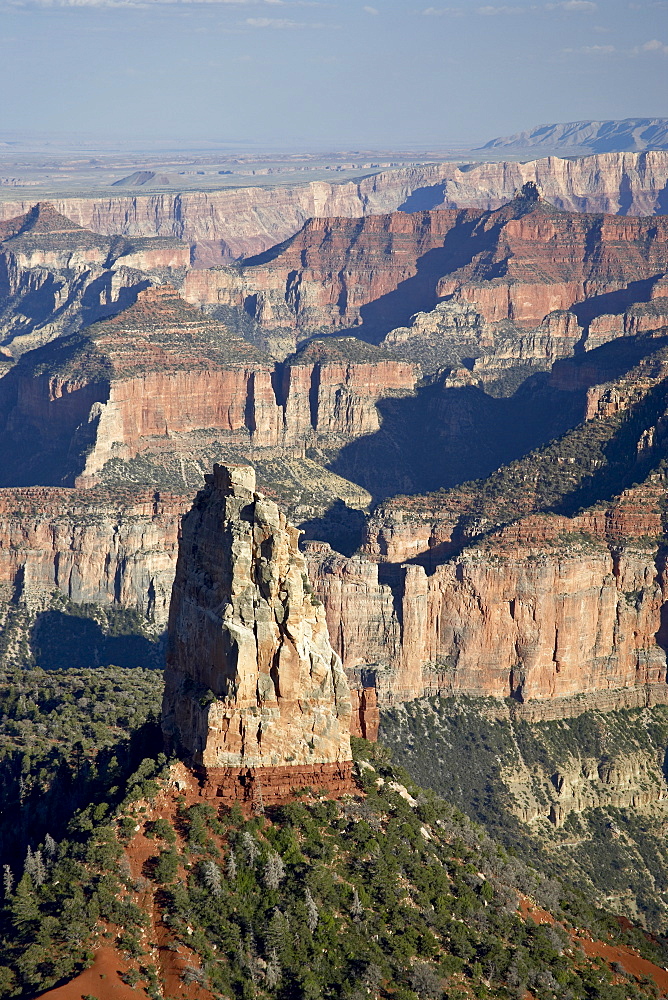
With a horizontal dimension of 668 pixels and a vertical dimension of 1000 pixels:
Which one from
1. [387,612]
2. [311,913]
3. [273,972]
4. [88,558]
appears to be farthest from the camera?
[88,558]

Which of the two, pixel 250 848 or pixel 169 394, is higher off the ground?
pixel 250 848

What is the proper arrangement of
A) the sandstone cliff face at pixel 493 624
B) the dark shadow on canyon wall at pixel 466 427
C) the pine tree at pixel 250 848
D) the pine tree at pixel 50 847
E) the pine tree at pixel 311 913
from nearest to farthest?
the pine tree at pixel 311 913
the pine tree at pixel 250 848
the pine tree at pixel 50 847
the sandstone cliff face at pixel 493 624
the dark shadow on canyon wall at pixel 466 427

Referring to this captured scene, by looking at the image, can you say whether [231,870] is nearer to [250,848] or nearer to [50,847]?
Answer: [250,848]

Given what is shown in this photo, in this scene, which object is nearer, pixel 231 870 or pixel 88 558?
pixel 231 870

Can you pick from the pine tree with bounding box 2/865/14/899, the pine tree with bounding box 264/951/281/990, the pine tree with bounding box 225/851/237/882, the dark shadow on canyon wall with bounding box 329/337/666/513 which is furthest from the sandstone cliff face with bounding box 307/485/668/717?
the dark shadow on canyon wall with bounding box 329/337/666/513

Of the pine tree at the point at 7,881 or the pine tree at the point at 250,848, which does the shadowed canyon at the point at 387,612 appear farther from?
the pine tree at the point at 7,881

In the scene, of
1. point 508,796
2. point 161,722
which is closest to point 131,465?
point 508,796

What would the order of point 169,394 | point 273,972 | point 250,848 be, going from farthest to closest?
point 169,394, point 250,848, point 273,972

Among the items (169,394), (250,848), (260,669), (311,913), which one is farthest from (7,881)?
(169,394)

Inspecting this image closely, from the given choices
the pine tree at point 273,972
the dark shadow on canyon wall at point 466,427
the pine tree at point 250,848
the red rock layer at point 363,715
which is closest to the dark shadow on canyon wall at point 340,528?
the dark shadow on canyon wall at point 466,427
